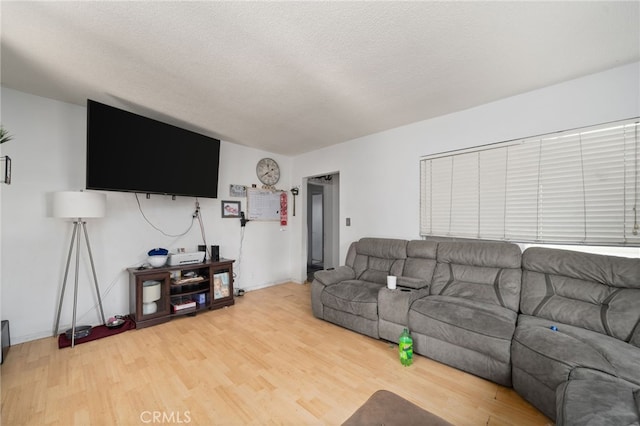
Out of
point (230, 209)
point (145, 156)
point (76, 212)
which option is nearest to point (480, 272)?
point (230, 209)

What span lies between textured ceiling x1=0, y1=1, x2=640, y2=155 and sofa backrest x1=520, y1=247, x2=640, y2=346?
164 centimetres

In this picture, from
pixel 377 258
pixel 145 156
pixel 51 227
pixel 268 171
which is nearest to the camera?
pixel 51 227

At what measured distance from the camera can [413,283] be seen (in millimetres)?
2520

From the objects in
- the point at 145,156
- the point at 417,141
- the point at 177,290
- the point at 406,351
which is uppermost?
the point at 417,141

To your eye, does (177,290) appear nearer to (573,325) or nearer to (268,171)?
(268,171)

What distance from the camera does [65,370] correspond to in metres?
1.99

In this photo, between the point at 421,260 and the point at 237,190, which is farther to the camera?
the point at 237,190

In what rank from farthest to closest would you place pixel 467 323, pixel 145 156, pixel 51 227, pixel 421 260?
1. pixel 421 260
2. pixel 145 156
3. pixel 51 227
4. pixel 467 323

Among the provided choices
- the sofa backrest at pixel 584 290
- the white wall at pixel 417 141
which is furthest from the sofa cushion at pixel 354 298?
the sofa backrest at pixel 584 290

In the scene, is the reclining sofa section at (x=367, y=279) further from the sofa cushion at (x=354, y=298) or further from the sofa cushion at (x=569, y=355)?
the sofa cushion at (x=569, y=355)

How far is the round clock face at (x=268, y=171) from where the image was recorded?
4.45m

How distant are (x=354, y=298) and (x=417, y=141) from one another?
2185 mm

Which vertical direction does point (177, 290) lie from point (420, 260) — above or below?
below

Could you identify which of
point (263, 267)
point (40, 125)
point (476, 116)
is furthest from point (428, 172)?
point (40, 125)
